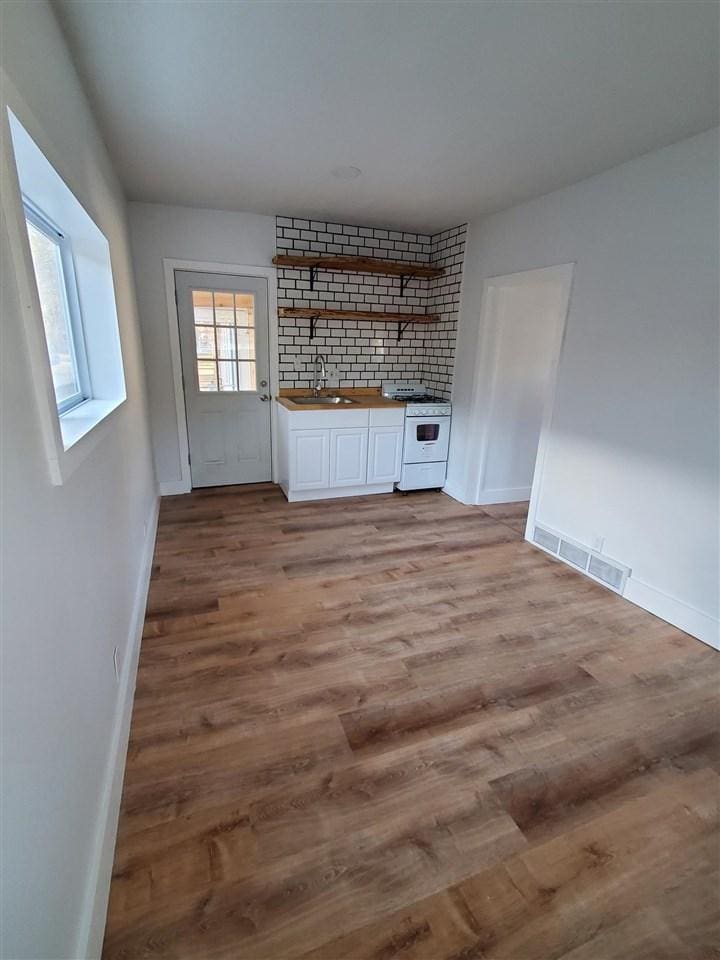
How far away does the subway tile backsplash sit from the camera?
4.12 meters

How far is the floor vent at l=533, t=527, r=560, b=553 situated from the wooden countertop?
168 centimetres

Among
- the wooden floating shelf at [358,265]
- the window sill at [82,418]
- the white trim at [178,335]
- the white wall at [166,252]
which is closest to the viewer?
the window sill at [82,418]

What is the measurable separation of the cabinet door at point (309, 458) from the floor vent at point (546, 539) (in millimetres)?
1895

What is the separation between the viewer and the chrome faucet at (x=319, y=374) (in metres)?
4.44

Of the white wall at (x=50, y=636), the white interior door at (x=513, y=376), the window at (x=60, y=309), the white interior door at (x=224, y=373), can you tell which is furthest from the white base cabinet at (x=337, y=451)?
the white wall at (x=50, y=636)

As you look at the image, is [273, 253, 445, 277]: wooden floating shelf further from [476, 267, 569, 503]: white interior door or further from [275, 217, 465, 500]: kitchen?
[476, 267, 569, 503]: white interior door

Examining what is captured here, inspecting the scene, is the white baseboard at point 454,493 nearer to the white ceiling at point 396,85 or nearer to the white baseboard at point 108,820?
the white ceiling at point 396,85

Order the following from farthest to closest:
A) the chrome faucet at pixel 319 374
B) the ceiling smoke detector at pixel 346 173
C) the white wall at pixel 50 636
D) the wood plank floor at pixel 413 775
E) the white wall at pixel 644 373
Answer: the chrome faucet at pixel 319 374 → the ceiling smoke detector at pixel 346 173 → the white wall at pixel 644 373 → the wood plank floor at pixel 413 775 → the white wall at pixel 50 636

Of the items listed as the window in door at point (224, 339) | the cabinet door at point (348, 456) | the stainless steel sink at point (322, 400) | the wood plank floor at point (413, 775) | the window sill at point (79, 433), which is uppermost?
the window in door at point (224, 339)

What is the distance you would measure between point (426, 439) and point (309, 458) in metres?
1.20

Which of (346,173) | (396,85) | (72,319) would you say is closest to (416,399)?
(346,173)

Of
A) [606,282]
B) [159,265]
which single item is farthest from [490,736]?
[159,265]

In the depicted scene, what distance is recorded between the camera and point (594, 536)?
294 cm

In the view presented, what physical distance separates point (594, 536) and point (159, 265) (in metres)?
4.00
